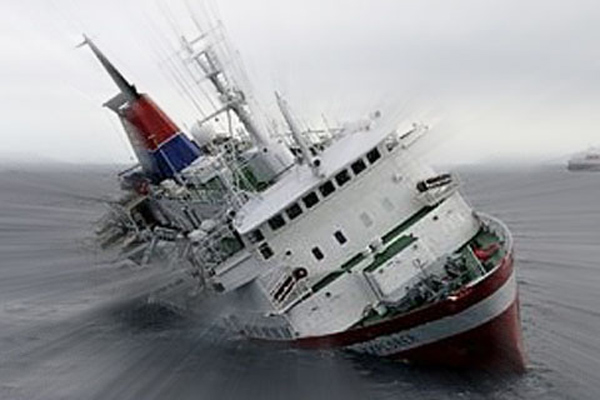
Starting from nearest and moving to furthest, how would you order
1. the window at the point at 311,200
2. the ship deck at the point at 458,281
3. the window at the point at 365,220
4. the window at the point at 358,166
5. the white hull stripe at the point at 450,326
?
the white hull stripe at the point at 450,326
the ship deck at the point at 458,281
the window at the point at 311,200
the window at the point at 365,220
the window at the point at 358,166

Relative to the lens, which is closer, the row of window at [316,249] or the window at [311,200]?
the row of window at [316,249]

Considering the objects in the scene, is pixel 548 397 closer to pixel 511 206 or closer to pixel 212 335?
pixel 212 335

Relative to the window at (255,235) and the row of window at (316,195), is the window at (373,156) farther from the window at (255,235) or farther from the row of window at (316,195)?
the window at (255,235)

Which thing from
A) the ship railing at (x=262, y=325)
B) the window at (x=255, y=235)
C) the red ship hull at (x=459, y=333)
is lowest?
the red ship hull at (x=459, y=333)

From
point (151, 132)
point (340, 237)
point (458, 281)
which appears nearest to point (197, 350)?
point (340, 237)

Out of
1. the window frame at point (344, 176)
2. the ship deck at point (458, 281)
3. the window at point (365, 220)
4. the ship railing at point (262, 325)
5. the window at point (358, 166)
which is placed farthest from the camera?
the window at point (358, 166)

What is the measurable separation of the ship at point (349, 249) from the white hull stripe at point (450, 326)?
1.9 inches

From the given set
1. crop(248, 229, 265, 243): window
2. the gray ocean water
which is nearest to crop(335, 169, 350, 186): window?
crop(248, 229, 265, 243): window

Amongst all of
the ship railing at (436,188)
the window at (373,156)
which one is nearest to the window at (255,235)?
the window at (373,156)

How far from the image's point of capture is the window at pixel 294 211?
2838 centimetres

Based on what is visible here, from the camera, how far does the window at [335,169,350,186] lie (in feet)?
94.1

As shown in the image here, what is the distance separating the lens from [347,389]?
25.5 metres

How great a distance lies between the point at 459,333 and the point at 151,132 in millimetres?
21345

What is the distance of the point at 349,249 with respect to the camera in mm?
28562
